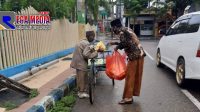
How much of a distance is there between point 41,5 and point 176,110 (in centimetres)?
889

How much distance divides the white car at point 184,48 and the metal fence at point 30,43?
4128mm

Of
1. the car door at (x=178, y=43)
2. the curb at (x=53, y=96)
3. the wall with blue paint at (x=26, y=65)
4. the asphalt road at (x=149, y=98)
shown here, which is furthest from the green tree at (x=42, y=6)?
the car door at (x=178, y=43)

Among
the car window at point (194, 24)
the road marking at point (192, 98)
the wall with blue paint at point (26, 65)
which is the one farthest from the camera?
the wall with blue paint at point (26, 65)

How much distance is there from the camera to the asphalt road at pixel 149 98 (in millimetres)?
6371

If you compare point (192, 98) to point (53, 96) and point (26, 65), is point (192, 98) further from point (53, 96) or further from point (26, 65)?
point (26, 65)

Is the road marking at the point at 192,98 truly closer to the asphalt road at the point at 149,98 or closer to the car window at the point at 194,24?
the asphalt road at the point at 149,98

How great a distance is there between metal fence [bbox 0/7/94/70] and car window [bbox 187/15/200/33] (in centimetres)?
452

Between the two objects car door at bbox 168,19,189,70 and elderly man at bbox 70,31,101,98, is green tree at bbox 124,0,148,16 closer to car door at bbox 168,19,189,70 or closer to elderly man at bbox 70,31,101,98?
car door at bbox 168,19,189,70

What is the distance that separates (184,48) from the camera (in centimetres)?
789

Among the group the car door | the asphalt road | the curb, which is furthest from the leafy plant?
the car door

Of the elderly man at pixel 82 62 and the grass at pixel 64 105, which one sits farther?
the elderly man at pixel 82 62

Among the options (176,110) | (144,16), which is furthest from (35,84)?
(144,16)

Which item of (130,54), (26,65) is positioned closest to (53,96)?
(130,54)

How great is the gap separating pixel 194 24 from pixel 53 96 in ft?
12.4
